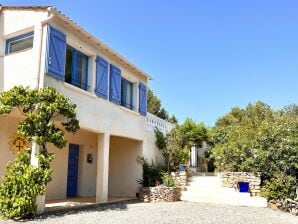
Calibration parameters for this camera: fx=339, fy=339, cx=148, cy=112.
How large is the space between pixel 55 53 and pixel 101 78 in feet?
10.5

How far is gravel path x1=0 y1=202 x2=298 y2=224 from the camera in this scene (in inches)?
416

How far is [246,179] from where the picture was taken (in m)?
16.6

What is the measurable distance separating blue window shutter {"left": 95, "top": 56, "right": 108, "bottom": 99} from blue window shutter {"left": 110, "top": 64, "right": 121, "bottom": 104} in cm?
56

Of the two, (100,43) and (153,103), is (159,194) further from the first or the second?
(153,103)

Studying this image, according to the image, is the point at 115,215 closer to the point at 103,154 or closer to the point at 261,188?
the point at 103,154

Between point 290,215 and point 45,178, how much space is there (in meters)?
9.36

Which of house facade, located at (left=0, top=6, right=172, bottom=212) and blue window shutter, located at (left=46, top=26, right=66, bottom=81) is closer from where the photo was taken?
blue window shutter, located at (left=46, top=26, right=66, bottom=81)

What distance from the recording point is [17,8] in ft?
42.1

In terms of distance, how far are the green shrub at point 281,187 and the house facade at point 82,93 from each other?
21.2ft

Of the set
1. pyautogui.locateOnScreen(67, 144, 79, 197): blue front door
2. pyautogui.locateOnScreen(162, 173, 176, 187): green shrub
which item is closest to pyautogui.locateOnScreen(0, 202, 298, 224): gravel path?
pyautogui.locateOnScreen(162, 173, 176, 187): green shrub

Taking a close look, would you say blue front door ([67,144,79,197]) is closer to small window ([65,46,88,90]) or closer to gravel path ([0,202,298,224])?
gravel path ([0,202,298,224])

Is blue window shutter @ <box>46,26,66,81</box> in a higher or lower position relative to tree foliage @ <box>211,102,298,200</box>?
higher

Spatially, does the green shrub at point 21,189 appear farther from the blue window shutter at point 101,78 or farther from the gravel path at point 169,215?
the blue window shutter at point 101,78

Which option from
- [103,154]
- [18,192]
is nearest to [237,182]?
[103,154]
